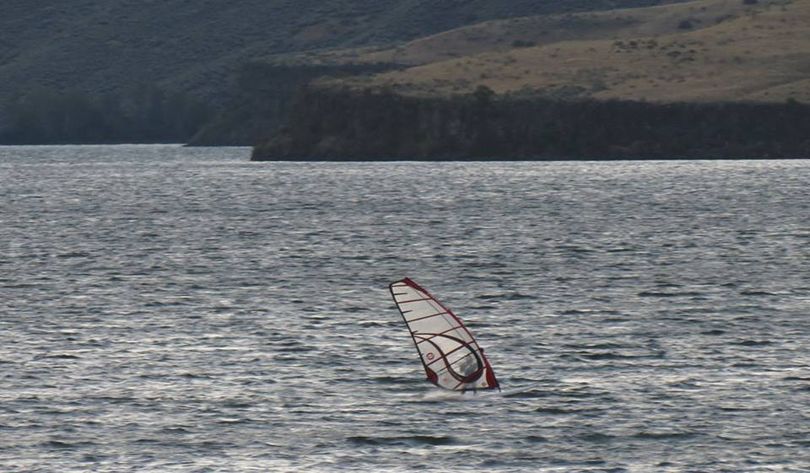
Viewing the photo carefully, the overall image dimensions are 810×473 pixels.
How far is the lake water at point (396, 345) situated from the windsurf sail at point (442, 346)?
0.56 metres

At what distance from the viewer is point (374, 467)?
39.9m

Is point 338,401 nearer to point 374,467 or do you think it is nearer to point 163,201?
point 374,467

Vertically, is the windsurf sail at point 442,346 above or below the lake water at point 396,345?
above

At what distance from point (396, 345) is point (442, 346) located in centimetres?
856

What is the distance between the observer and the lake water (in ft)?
138

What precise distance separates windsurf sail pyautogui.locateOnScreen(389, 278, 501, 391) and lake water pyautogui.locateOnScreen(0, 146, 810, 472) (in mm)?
565

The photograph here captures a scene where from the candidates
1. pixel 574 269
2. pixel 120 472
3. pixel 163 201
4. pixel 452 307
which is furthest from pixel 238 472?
pixel 163 201

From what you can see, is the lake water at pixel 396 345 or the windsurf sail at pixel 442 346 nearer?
the lake water at pixel 396 345

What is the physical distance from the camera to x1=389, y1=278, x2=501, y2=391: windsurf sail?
48406 mm

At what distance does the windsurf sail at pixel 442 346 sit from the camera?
48406 mm

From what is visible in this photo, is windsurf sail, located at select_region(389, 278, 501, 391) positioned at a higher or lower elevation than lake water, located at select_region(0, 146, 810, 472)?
higher

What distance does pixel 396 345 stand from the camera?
58.0 m

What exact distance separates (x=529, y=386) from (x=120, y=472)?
1341 centimetres

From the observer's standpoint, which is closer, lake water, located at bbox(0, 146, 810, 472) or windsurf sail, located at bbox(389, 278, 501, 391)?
lake water, located at bbox(0, 146, 810, 472)
